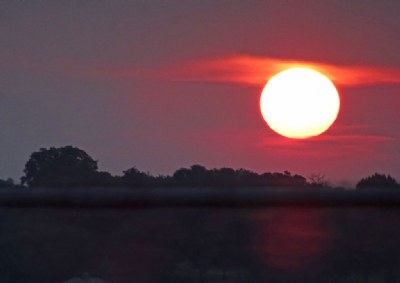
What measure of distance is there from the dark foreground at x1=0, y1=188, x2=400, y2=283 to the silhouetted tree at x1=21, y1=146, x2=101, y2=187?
11cm

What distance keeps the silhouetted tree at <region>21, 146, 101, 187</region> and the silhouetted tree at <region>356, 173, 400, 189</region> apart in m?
0.96

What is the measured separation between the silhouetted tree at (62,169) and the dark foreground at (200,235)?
4.4 inches

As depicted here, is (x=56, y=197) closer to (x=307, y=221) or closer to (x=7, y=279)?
(x=7, y=279)

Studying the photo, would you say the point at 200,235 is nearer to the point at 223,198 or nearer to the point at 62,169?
the point at 223,198

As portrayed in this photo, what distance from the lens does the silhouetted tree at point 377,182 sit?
18.5 feet

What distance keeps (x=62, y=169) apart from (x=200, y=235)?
0.61 metres

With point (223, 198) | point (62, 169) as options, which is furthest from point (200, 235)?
point (62, 169)

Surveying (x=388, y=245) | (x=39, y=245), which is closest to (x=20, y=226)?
(x=39, y=245)

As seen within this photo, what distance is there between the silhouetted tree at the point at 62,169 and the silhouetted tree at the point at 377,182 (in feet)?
3.17

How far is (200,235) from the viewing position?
568cm

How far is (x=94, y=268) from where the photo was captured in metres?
5.71

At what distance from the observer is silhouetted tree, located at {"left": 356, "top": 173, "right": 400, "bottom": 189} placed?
563 centimetres

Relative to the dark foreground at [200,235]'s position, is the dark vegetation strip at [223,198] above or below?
above

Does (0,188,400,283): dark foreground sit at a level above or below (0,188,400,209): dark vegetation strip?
below
